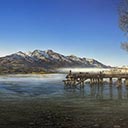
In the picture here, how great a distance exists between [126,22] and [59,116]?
40.0 meters

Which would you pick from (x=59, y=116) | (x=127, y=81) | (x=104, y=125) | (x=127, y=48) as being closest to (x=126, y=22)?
(x=127, y=48)

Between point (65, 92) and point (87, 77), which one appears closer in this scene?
point (65, 92)

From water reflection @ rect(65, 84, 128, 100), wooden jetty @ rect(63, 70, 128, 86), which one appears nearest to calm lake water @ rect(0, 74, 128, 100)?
water reflection @ rect(65, 84, 128, 100)

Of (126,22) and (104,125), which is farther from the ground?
(126,22)

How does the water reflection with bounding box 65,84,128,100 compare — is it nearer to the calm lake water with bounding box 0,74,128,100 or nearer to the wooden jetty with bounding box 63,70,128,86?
the calm lake water with bounding box 0,74,128,100

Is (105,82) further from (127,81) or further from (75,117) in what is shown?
(75,117)

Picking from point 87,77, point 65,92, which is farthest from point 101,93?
point 87,77

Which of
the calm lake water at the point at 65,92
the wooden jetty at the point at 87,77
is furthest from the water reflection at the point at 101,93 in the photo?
the wooden jetty at the point at 87,77

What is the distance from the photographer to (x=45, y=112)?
131 feet

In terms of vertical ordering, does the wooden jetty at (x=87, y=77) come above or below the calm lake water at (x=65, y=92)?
above

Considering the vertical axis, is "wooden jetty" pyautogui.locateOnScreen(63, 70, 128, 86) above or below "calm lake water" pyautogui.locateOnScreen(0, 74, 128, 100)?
above

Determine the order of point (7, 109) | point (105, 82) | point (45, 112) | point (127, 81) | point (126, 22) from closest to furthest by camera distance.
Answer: point (45, 112) < point (7, 109) < point (126, 22) < point (127, 81) < point (105, 82)

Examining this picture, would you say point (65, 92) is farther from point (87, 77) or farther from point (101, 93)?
point (87, 77)

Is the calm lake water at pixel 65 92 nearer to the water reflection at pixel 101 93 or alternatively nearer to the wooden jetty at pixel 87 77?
the water reflection at pixel 101 93
